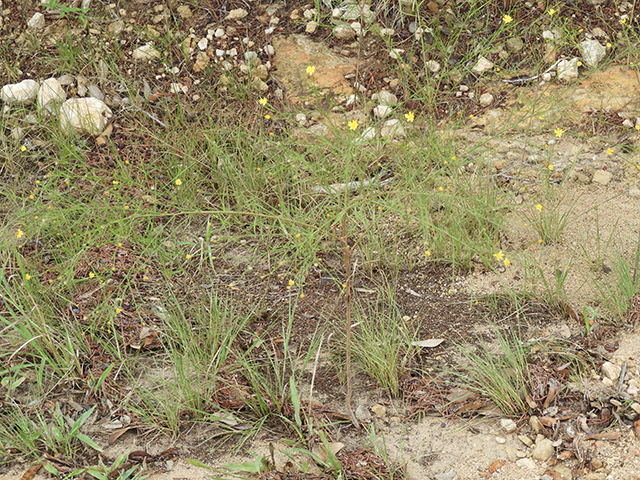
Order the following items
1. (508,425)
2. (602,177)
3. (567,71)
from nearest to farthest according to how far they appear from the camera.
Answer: (508,425), (602,177), (567,71)

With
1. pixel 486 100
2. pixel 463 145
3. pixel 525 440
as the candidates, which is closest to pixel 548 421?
pixel 525 440

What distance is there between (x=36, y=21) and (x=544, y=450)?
4053 mm

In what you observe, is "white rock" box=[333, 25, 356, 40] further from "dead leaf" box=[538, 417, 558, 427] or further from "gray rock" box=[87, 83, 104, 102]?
"dead leaf" box=[538, 417, 558, 427]

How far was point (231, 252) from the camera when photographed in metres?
3.09

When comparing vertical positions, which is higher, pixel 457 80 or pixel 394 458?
pixel 457 80

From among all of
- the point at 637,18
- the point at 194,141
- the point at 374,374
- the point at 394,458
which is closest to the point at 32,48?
the point at 194,141

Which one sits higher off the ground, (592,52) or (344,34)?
(344,34)

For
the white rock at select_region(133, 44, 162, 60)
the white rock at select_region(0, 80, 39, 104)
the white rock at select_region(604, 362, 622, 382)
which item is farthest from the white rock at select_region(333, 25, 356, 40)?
the white rock at select_region(604, 362, 622, 382)

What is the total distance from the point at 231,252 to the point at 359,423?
1212mm

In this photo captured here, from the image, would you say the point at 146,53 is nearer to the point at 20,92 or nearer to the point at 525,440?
the point at 20,92

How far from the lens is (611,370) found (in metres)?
2.13

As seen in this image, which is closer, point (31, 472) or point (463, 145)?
point (31, 472)

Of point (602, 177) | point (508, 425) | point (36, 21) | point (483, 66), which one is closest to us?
point (508, 425)

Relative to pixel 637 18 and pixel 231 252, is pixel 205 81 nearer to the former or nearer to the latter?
pixel 231 252
